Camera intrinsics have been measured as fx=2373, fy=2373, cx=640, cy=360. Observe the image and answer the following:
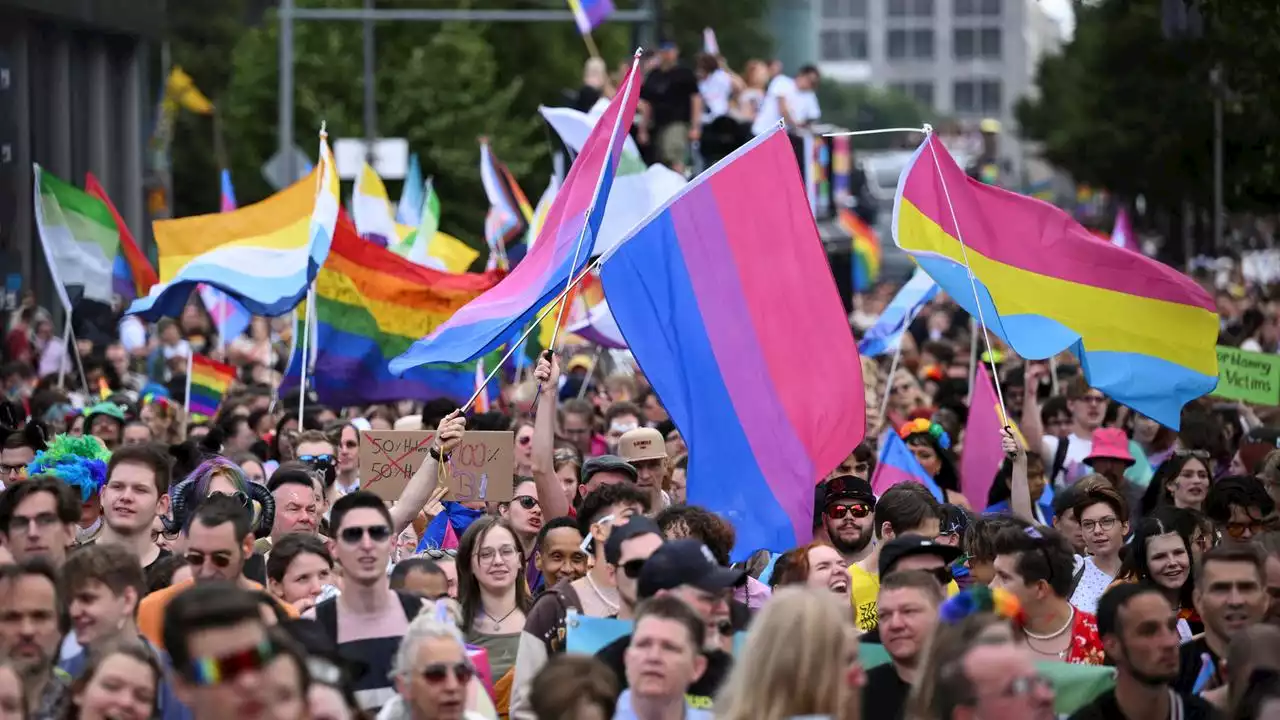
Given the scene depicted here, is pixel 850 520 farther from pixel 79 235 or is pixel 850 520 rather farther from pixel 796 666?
pixel 79 235

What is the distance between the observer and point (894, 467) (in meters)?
12.1

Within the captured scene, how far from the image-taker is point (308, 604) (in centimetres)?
834

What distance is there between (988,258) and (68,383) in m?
9.68

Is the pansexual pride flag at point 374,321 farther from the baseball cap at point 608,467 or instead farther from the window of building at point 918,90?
the window of building at point 918,90

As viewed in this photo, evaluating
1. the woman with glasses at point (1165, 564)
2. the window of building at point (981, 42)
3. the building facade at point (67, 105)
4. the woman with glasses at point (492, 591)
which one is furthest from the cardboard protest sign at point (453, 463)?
the window of building at point (981, 42)

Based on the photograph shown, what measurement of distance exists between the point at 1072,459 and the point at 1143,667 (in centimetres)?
670

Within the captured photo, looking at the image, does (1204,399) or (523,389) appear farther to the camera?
(523,389)

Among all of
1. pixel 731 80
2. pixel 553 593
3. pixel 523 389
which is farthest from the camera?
pixel 731 80

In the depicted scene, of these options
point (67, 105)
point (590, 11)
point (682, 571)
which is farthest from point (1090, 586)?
point (67, 105)

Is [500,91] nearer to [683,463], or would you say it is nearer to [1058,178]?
[683,463]

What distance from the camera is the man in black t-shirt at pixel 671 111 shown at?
22.9 meters

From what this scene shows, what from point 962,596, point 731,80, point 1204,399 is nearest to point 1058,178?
point 731,80

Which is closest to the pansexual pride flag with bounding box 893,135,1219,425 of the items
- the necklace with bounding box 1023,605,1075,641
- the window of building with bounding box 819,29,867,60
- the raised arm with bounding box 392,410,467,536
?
the raised arm with bounding box 392,410,467,536

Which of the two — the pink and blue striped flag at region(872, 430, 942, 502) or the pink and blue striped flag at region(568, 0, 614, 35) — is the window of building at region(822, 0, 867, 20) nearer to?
the pink and blue striped flag at region(568, 0, 614, 35)
